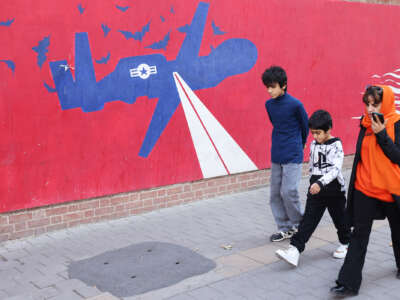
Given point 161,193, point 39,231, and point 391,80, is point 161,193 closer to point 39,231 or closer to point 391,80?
point 39,231

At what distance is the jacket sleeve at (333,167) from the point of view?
4.65 metres

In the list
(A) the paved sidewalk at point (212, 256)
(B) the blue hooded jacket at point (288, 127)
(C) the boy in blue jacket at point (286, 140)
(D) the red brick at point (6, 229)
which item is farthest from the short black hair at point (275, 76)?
(D) the red brick at point (6, 229)

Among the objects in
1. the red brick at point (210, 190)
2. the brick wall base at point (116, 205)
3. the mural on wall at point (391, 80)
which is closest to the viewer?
the brick wall base at point (116, 205)

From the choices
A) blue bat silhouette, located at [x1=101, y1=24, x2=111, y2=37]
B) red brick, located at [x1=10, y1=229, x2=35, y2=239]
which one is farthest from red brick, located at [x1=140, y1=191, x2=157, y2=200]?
blue bat silhouette, located at [x1=101, y1=24, x2=111, y2=37]

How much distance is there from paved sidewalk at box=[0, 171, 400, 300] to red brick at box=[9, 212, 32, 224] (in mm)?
231

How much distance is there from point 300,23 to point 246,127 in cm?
201

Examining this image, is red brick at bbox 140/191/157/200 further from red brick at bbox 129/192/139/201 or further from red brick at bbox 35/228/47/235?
red brick at bbox 35/228/47/235

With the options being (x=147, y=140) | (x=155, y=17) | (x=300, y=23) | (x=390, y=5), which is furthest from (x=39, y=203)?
(x=390, y=5)

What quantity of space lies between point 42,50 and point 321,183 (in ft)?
10.8

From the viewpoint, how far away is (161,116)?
21.7 ft

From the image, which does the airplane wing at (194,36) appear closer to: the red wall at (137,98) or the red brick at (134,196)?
the red wall at (137,98)

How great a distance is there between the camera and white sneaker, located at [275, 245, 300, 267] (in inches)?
183

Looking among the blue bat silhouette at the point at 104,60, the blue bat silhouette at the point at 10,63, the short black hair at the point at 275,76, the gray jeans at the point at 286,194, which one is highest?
the blue bat silhouette at the point at 104,60

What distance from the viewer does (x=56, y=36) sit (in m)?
5.66
